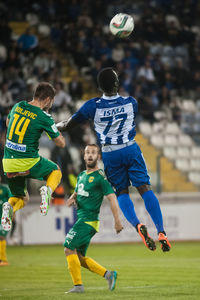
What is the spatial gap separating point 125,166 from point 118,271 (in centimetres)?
387

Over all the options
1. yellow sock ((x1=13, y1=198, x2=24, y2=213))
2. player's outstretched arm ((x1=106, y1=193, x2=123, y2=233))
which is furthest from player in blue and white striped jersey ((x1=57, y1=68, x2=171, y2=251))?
yellow sock ((x1=13, y1=198, x2=24, y2=213))

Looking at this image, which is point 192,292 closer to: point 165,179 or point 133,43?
point 165,179

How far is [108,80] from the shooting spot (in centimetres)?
860

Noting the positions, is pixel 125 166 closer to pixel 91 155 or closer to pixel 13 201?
pixel 91 155

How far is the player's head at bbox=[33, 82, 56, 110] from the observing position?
8.38m

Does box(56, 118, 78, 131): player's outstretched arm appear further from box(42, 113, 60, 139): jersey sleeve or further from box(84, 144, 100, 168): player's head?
box(84, 144, 100, 168): player's head

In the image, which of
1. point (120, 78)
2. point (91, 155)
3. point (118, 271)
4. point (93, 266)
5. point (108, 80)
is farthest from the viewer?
point (120, 78)

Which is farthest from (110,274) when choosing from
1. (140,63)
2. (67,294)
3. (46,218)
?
(140,63)

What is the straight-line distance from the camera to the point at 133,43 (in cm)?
2384

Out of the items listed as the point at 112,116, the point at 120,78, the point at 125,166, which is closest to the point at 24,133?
the point at 112,116

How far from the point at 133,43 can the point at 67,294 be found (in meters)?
16.3

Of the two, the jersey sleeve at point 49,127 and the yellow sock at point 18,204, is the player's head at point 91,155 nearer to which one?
the jersey sleeve at point 49,127

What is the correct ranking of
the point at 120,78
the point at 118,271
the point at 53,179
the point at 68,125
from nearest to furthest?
the point at 53,179, the point at 68,125, the point at 118,271, the point at 120,78

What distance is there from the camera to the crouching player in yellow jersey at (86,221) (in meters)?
9.02
